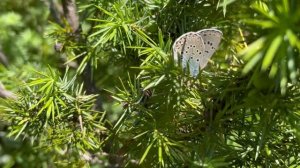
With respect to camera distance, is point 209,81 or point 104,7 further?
point 104,7

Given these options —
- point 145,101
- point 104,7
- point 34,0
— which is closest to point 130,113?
point 145,101

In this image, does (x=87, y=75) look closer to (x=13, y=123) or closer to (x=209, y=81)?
(x=13, y=123)
